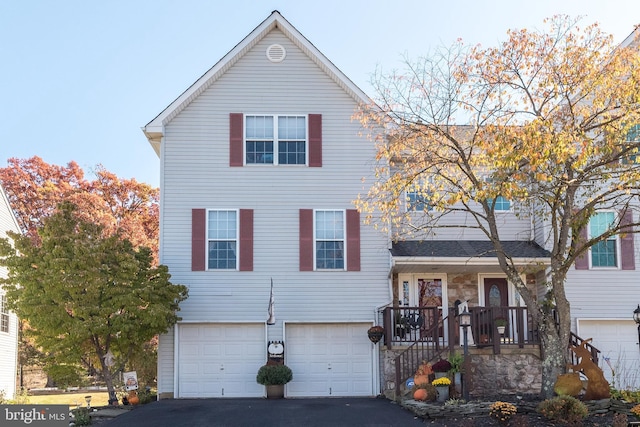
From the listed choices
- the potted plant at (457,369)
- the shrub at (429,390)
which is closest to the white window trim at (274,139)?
the potted plant at (457,369)

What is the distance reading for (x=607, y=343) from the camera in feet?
67.4

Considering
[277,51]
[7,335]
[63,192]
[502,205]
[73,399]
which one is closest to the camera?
[277,51]

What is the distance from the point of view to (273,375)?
18.9 metres

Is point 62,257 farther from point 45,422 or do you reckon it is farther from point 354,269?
point 354,269

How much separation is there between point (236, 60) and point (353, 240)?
571 cm

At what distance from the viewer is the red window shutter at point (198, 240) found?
19.8m

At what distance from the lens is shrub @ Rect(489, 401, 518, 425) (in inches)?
547

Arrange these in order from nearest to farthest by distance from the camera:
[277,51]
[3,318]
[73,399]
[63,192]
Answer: [277,51] < [3,318] < [73,399] < [63,192]

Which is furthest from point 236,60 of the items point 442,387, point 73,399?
point 73,399

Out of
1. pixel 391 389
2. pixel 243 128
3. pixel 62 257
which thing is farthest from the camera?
pixel 243 128

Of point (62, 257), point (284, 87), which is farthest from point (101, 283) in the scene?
point (284, 87)

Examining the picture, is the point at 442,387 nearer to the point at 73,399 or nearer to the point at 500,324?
the point at 500,324

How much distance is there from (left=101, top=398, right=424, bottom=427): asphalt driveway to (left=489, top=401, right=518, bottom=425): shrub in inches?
54.7

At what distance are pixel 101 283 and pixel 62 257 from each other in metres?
1.04
